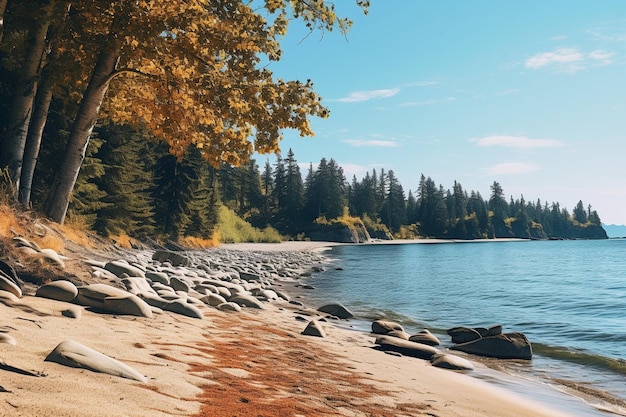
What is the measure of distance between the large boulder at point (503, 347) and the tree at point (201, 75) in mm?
5375

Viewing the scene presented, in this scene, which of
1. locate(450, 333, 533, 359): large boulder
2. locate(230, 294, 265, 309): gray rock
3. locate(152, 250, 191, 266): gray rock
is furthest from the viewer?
locate(152, 250, 191, 266): gray rock

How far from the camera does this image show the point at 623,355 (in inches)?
366

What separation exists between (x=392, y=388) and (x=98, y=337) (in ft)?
9.50

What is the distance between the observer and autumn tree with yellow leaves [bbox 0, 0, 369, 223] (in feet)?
29.0

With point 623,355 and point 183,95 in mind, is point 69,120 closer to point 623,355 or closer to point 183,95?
point 183,95

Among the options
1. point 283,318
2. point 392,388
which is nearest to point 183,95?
point 283,318

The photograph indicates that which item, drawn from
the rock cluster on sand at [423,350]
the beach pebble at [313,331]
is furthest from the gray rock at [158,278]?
the rock cluster on sand at [423,350]

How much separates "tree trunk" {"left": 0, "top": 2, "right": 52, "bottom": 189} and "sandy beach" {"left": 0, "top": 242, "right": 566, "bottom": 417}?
5917mm

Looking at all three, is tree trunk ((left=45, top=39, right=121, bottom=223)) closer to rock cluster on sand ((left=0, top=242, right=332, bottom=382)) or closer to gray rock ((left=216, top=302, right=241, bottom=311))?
rock cluster on sand ((left=0, top=242, right=332, bottom=382))

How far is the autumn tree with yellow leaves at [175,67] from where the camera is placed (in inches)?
348

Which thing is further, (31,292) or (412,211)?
(412,211)

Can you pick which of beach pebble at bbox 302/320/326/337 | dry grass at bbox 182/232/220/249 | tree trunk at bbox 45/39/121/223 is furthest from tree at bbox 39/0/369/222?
dry grass at bbox 182/232/220/249

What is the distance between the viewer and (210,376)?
12.0 feet

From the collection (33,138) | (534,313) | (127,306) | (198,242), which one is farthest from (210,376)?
(198,242)
